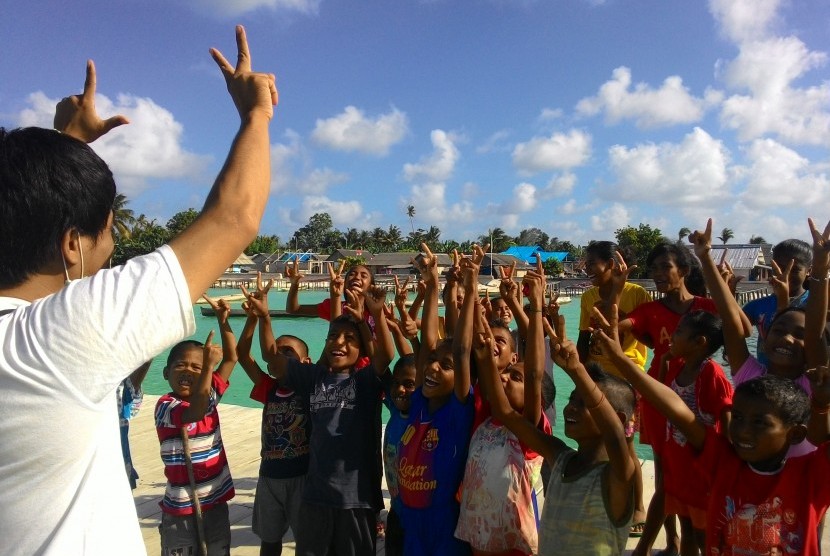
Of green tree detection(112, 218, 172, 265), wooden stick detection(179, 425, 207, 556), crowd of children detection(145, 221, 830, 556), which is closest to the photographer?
crowd of children detection(145, 221, 830, 556)

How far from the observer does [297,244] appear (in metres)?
97.9

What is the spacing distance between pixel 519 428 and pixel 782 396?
1.12 meters

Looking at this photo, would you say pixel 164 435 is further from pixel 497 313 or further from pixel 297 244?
pixel 297 244

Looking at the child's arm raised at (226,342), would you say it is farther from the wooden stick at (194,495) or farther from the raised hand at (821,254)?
the raised hand at (821,254)

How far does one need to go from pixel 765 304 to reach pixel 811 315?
0.98 metres

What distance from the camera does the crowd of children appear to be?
2410 mm

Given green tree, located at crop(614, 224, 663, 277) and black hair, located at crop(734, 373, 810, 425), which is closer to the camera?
black hair, located at crop(734, 373, 810, 425)

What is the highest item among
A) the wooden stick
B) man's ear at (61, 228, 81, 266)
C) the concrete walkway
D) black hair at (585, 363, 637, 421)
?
man's ear at (61, 228, 81, 266)

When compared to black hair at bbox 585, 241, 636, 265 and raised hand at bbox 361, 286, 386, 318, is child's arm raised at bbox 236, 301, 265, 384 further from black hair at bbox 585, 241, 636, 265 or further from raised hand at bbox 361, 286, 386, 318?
black hair at bbox 585, 241, 636, 265

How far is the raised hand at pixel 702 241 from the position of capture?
3357 mm

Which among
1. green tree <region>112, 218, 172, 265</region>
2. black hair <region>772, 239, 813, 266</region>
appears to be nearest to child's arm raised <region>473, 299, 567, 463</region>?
black hair <region>772, 239, 813, 266</region>

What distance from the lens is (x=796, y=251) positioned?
4016 mm

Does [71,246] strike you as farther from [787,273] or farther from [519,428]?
[787,273]

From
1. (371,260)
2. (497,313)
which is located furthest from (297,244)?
(497,313)
